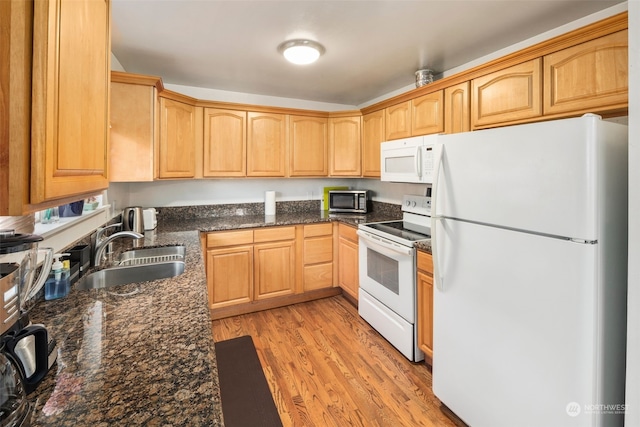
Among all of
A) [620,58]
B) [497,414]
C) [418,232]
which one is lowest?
[497,414]

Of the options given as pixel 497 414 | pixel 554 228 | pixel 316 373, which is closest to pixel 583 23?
pixel 554 228

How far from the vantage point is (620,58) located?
1.45 metres

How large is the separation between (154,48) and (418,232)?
2.47m

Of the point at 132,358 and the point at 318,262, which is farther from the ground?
the point at 132,358

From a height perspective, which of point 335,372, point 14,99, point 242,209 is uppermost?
point 14,99

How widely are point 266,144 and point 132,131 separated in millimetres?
1294

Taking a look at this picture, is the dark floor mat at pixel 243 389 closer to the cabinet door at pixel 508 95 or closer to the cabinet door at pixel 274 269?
the cabinet door at pixel 274 269

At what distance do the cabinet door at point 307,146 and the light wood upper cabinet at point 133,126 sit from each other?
4.65 ft

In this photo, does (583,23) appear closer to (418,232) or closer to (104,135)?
(418,232)

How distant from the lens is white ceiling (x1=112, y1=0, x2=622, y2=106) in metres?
1.72

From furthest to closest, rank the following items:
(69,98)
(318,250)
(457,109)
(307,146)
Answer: (307,146)
(318,250)
(457,109)
(69,98)

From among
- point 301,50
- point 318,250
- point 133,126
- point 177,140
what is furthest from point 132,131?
point 318,250

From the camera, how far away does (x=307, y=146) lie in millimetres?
3482

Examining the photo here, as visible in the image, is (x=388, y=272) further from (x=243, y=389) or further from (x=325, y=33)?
(x=325, y=33)
